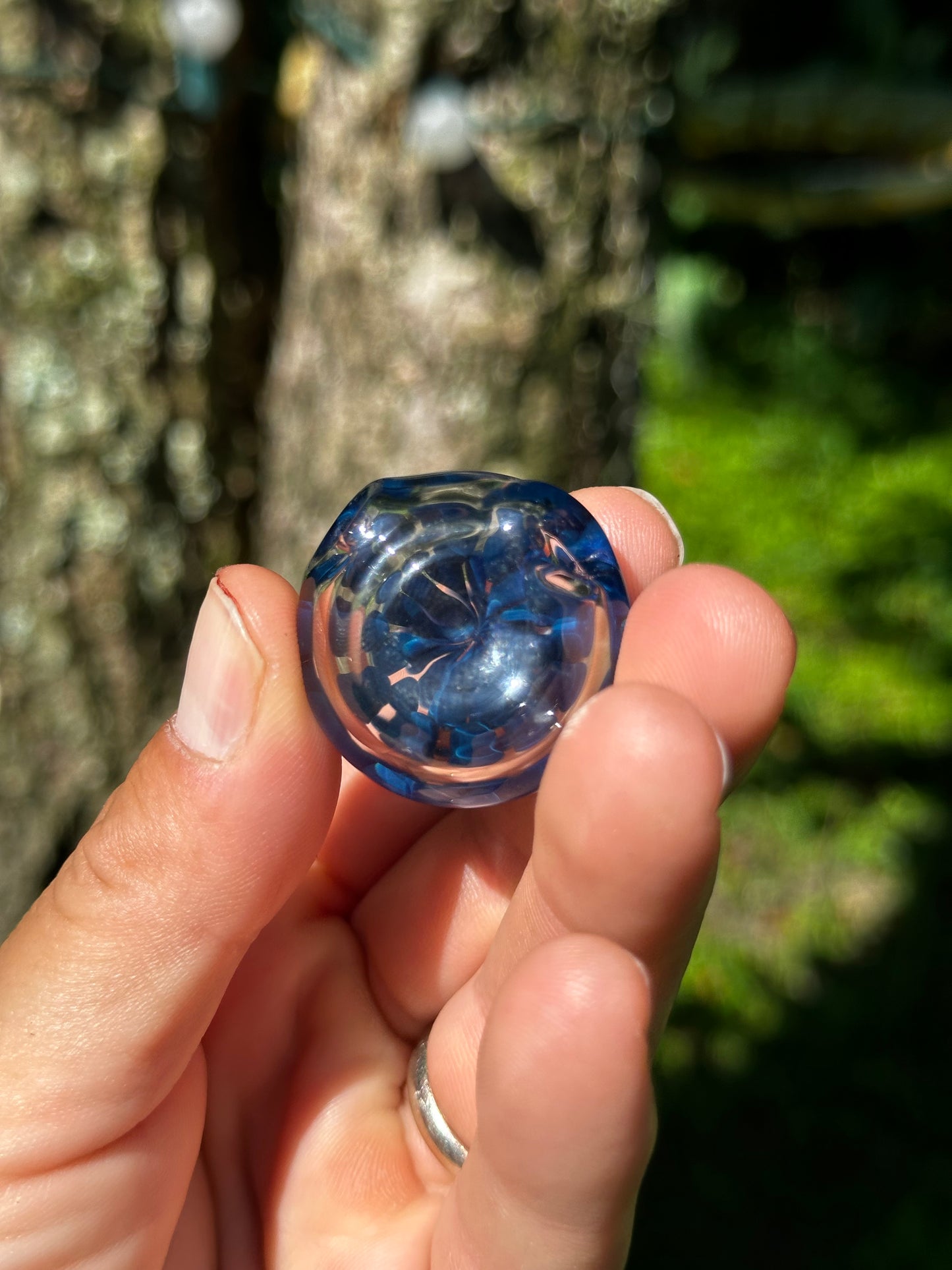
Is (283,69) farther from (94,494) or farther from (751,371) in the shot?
(751,371)

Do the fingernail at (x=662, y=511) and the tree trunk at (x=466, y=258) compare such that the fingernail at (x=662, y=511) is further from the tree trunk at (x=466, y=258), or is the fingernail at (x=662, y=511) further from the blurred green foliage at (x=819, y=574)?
the blurred green foliage at (x=819, y=574)

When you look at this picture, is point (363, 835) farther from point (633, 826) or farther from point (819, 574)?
point (819, 574)

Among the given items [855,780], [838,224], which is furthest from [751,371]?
[855,780]

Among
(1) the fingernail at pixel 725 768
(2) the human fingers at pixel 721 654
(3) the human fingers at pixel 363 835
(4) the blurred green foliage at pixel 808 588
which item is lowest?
(4) the blurred green foliage at pixel 808 588

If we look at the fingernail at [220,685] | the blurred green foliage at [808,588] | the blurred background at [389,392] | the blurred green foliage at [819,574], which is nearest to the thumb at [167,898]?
the fingernail at [220,685]

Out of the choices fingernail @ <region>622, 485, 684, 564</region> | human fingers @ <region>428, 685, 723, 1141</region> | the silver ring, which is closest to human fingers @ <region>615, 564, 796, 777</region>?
human fingers @ <region>428, 685, 723, 1141</region>

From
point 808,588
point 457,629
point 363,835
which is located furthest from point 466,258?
point 808,588

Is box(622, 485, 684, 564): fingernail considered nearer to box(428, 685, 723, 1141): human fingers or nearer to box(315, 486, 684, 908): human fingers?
box(315, 486, 684, 908): human fingers
